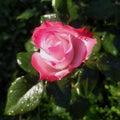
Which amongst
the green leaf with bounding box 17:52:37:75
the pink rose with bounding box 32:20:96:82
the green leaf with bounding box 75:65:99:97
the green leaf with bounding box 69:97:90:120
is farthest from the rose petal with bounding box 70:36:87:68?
the green leaf with bounding box 69:97:90:120

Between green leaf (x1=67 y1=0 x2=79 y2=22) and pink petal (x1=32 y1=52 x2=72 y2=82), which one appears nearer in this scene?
pink petal (x1=32 y1=52 x2=72 y2=82)

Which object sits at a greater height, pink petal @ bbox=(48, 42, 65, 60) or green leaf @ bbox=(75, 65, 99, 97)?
pink petal @ bbox=(48, 42, 65, 60)

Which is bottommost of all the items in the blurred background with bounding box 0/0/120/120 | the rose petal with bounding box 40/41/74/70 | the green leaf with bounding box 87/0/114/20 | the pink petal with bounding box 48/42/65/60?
the blurred background with bounding box 0/0/120/120

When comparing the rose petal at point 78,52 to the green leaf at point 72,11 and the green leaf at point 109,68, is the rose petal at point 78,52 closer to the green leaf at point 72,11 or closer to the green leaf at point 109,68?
the green leaf at point 109,68

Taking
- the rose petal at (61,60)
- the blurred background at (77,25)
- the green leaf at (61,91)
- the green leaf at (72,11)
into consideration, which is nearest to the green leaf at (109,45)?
the blurred background at (77,25)

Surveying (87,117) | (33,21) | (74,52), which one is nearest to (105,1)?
(74,52)

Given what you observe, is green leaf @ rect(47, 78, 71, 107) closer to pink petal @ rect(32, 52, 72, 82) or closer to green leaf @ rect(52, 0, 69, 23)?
pink petal @ rect(32, 52, 72, 82)
